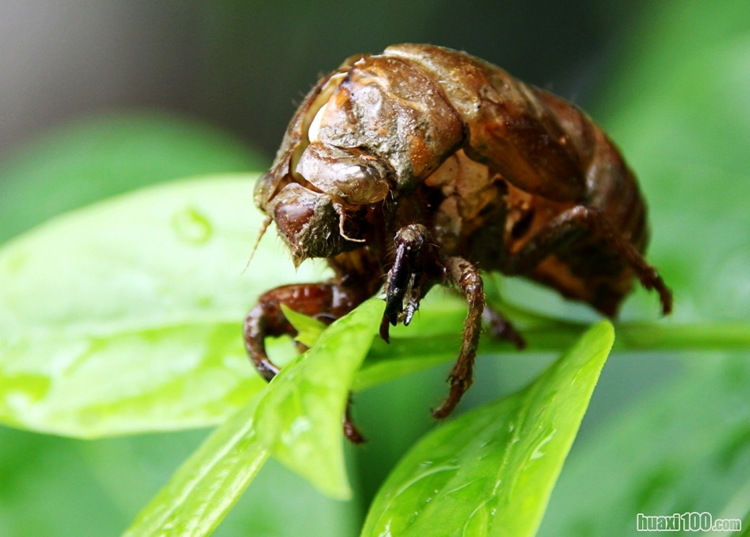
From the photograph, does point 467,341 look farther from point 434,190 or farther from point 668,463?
point 668,463

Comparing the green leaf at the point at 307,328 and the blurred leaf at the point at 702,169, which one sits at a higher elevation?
the green leaf at the point at 307,328

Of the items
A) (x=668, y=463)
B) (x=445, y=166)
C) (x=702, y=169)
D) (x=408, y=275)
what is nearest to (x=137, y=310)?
(x=408, y=275)

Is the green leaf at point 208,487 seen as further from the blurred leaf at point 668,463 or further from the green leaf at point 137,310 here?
the blurred leaf at point 668,463

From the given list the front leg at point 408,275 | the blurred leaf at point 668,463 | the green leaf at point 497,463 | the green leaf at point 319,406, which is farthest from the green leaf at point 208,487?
the blurred leaf at point 668,463

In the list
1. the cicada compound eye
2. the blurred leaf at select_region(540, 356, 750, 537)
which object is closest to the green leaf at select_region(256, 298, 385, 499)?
the cicada compound eye

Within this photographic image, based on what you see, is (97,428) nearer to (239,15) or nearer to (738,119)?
(738,119)

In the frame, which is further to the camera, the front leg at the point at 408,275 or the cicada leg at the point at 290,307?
the cicada leg at the point at 290,307

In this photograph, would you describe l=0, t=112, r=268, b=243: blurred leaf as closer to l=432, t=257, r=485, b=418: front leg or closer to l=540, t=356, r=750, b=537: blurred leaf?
l=540, t=356, r=750, b=537: blurred leaf
